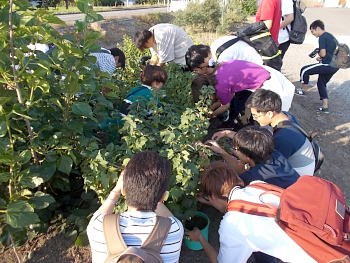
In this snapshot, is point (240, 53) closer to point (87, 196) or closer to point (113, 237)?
point (87, 196)

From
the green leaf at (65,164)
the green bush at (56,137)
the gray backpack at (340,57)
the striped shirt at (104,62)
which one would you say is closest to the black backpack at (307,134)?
the green bush at (56,137)

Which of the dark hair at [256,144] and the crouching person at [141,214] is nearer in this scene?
the crouching person at [141,214]

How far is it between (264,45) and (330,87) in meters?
3.70

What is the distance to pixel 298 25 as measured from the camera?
4516mm

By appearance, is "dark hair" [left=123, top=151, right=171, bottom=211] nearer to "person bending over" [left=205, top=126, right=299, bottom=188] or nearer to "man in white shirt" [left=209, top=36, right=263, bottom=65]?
"person bending over" [left=205, top=126, right=299, bottom=188]

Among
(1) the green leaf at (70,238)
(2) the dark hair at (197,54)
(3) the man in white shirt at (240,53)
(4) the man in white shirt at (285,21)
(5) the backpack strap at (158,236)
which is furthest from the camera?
(4) the man in white shirt at (285,21)

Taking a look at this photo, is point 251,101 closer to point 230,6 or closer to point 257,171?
point 257,171

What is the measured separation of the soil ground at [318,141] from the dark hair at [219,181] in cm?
72

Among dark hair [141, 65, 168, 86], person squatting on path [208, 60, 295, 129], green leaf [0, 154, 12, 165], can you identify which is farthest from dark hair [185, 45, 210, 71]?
green leaf [0, 154, 12, 165]

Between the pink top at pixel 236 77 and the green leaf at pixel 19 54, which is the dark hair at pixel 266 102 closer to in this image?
the pink top at pixel 236 77

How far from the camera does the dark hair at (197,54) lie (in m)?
3.59

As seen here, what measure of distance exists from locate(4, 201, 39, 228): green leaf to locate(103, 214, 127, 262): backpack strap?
58cm

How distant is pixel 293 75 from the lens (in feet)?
24.1

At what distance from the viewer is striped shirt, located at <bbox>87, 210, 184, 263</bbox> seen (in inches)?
48.5
